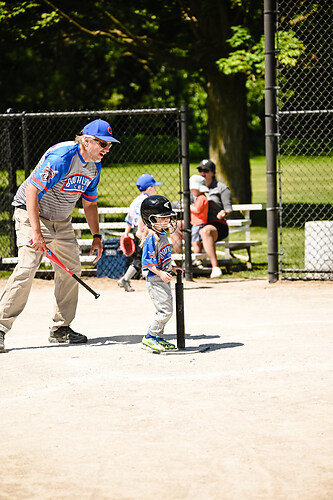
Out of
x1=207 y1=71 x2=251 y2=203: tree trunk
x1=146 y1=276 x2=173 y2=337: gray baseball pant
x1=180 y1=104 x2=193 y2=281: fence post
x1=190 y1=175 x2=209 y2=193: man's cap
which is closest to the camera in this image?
x1=146 y1=276 x2=173 y2=337: gray baseball pant

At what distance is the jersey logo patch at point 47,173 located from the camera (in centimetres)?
690

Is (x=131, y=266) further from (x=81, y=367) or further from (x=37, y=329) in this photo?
(x=81, y=367)

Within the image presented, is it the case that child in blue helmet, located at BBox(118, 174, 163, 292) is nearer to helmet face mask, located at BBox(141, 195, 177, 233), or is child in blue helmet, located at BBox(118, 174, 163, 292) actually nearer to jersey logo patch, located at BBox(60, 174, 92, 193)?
jersey logo patch, located at BBox(60, 174, 92, 193)

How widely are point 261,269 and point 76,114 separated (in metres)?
3.39

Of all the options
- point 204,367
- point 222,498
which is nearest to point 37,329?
point 204,367

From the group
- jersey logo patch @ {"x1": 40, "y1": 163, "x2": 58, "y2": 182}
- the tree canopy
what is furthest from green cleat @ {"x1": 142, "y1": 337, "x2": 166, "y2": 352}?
the tree canopy

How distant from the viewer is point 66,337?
7.66m

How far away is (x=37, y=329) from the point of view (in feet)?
27.6

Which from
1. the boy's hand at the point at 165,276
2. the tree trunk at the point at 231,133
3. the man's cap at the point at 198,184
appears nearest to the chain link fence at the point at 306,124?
the tree trunk at the point at 231,133

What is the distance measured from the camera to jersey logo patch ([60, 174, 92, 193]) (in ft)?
23.5

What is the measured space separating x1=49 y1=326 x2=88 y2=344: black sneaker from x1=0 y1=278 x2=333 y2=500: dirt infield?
11 centimetres

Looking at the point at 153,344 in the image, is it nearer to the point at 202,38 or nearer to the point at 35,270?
the point at 35,270

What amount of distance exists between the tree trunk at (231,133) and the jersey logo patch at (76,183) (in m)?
10.3

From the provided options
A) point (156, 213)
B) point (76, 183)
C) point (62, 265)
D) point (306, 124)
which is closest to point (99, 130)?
point (76, 183)
